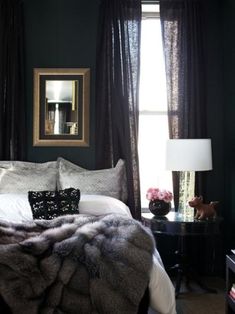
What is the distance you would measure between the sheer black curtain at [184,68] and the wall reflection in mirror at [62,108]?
3.25 feet

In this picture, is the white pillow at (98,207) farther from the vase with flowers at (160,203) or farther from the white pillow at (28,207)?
the vase with flowers at (160,203)

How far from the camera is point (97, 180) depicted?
407cm

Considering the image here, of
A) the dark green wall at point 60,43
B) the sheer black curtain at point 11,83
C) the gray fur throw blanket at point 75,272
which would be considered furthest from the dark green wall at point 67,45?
the gray fur throw blanket at point 75,272

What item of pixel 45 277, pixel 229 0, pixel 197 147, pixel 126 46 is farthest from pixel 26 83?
pixel 45 277

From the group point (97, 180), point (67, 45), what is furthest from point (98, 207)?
point (67, 45)

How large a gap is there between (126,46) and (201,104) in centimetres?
97

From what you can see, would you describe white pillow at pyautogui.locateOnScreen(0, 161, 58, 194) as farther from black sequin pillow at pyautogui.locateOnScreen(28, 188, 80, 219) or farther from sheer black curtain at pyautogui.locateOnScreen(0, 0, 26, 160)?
black sequin pillow at pyautogui.locateOnScreen(28, 188, 80, 219)

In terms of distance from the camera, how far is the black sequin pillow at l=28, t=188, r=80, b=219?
353 centimetres

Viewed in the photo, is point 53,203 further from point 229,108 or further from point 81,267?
point 229,108

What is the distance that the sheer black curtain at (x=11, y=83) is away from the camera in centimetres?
431

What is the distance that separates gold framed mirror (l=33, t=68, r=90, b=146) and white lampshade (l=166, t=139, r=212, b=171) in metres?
1.06

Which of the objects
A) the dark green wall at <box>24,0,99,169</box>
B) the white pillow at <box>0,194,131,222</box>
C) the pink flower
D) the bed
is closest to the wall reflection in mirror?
the dark green wall at <box>24,0,99,169</box>

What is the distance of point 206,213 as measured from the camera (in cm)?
372

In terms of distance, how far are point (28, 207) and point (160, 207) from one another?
1197 millimetres
